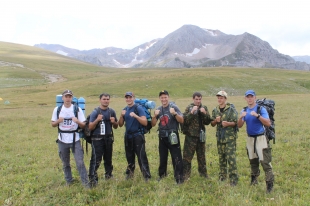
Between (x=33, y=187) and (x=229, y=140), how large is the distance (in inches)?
257

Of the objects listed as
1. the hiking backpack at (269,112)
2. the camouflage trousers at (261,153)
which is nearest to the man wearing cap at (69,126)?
the camouflage trousers at (261,153)

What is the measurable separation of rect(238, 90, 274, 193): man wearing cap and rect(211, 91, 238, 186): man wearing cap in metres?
0.32

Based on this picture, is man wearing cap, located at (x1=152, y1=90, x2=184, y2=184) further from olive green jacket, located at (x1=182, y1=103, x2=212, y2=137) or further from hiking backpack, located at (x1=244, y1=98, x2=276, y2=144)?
hiking backpack, located at (x1=244, y1=98, x2=276, y2=144)

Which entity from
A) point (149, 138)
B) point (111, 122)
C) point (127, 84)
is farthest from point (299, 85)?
point (111, 122)

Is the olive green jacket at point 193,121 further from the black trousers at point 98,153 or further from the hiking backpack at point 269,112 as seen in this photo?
the black trousers at point 98,153

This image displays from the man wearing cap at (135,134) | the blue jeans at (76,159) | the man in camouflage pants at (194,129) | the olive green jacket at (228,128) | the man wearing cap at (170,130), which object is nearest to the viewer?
the blue jeans at (76,159)

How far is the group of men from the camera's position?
7.20 m

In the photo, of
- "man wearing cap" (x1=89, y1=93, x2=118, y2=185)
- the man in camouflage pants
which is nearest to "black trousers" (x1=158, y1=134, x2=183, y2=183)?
the man in camouflage pants

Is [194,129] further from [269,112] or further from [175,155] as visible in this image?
[269,112]

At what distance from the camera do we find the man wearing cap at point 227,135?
7.39 m

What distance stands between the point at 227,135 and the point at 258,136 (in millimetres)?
921

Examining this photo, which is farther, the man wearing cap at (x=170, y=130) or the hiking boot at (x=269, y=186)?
the man wearing cap at (x=170, y=130)

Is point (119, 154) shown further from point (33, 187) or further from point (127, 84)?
point (127, 84)

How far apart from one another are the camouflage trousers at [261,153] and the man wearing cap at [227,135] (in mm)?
537
